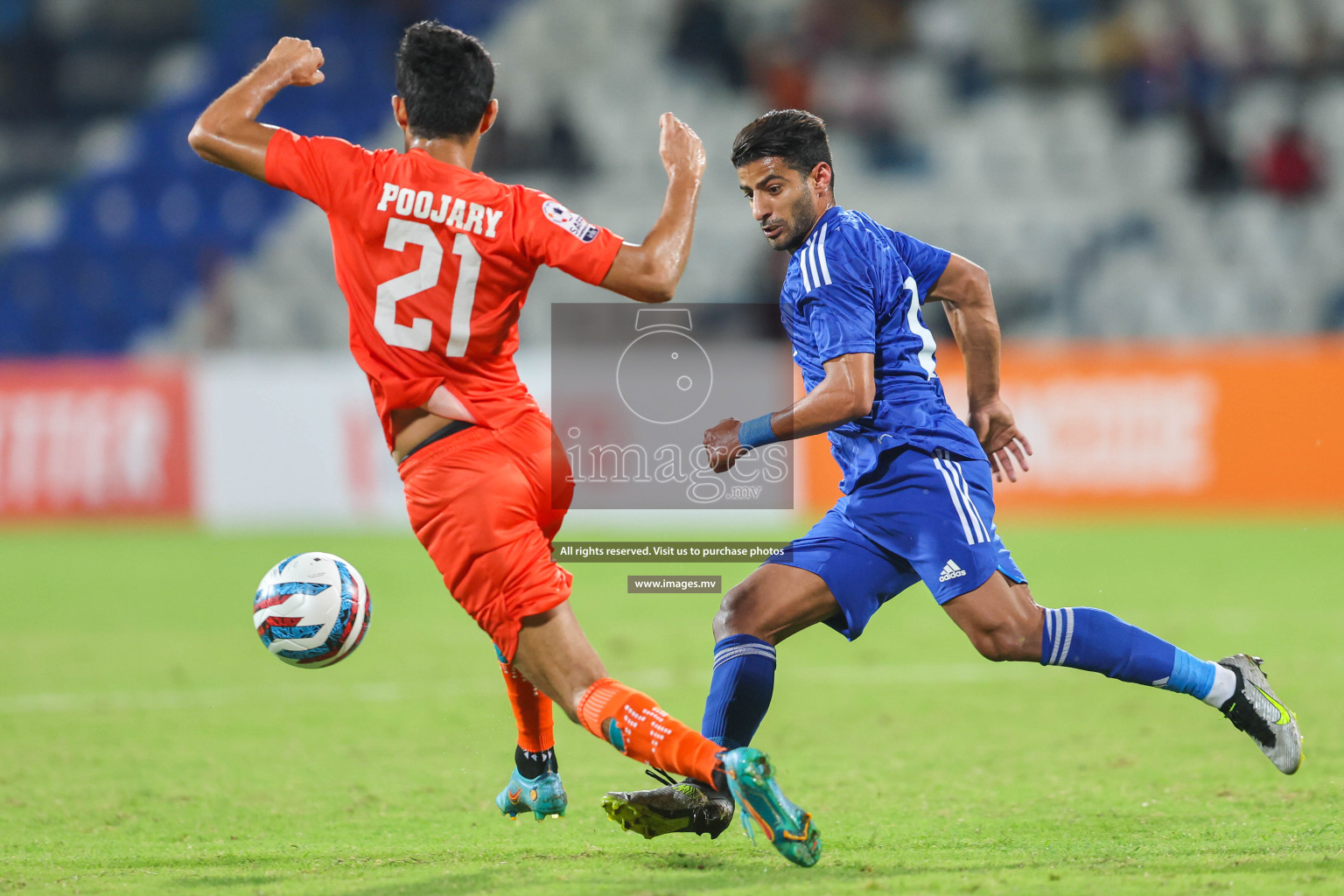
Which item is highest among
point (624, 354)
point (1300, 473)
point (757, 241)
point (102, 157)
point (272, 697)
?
point (102, 157)

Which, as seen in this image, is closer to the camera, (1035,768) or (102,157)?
(1035,768)

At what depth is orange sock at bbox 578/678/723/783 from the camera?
4023mm

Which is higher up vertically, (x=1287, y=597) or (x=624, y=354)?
(x=624, y=354)

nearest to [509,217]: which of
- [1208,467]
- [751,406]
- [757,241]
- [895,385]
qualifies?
[895,385]

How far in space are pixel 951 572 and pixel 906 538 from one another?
7.5 inches

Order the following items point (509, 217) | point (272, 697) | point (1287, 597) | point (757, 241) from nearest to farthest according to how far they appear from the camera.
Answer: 1. point (509, 217)
2. point (272, 697)
3. point (1287, 597)
4. point (757, 241)

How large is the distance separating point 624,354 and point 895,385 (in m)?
9.59

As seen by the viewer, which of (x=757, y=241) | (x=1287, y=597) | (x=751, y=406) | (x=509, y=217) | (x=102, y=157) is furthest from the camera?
(x=102, y=157)

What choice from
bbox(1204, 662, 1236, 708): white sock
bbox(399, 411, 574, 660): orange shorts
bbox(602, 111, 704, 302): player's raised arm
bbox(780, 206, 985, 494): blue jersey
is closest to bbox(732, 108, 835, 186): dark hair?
bbox(780, 206, 985, 494): blue jersey

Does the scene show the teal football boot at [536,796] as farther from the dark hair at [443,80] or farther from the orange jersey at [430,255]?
the dark hair at [443,80]

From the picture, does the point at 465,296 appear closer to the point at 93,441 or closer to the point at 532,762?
the point at 532,762

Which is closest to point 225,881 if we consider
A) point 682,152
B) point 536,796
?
point 536,796

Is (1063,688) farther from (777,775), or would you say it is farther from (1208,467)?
(1208,467)

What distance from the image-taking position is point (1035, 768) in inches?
226
